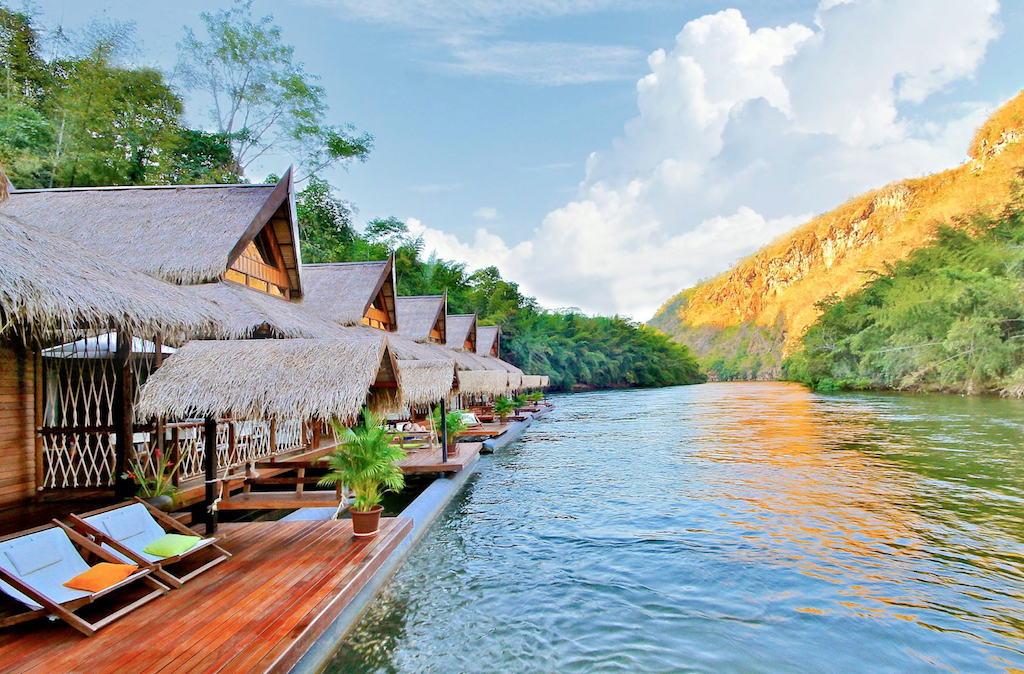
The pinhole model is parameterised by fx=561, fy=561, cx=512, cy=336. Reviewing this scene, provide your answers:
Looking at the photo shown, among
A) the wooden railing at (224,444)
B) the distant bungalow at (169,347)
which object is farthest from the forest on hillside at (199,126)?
the wooden railing at (224,444)

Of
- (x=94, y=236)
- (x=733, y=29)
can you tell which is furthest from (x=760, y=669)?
(x=733, y=29)

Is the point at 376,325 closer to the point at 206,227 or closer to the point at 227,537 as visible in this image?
the point at 206,227

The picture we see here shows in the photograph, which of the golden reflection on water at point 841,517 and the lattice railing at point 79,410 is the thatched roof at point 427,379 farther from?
the golden reflection on water at point 841,517

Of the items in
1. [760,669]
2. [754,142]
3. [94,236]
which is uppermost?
[754,142]

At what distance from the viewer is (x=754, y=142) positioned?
75625 mm

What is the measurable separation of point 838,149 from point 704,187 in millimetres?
35450

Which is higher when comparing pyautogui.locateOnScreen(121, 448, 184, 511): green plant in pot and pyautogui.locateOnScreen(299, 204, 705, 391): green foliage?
pyautogui.locateOnScreen(299, 204, 705, 391): green foliage

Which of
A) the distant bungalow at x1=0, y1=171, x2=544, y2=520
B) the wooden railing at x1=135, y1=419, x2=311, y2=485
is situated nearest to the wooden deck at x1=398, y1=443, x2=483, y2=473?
the distant bungalow at x1=0, y1=171, x2=544, y2=520

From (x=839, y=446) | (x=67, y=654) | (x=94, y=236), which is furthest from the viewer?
(x=839, y=446)

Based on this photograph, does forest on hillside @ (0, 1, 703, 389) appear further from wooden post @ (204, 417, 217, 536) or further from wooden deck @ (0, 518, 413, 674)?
wooden deck @ (0, 518, 413, 674)

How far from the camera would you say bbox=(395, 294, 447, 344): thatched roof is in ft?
60.6

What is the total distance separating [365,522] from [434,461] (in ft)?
13.2

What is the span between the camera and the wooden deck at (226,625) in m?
2.78

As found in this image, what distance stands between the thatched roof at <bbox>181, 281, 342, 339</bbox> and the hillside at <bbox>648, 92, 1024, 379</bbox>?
4493 cm
